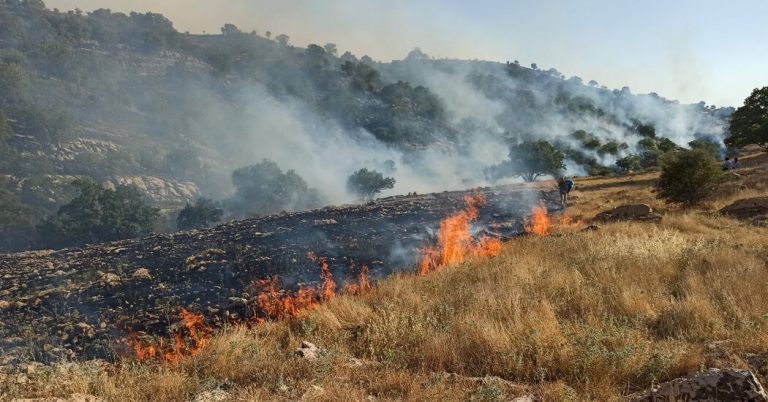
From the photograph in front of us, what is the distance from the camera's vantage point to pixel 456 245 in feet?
46.2

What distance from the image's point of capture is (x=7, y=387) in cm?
458

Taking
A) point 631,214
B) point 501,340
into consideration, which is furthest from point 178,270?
point 631,214

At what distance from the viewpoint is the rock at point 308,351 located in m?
5.25

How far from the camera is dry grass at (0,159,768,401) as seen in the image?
4.34m

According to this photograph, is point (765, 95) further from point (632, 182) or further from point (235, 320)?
point (235, 320)

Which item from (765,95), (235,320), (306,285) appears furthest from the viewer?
(765,95)

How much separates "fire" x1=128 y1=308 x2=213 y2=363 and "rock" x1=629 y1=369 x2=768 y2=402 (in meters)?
5.67

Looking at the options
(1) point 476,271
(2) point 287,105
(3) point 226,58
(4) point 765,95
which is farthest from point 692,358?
(3) point 226,58

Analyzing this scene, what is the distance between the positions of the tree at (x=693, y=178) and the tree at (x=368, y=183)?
112 feet

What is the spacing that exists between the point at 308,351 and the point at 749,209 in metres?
15.7

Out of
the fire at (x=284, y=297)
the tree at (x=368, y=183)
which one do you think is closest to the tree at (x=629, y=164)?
the tree at (x=368, y=183)

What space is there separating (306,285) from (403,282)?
4.11m

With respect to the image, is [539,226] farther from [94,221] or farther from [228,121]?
[228,121]

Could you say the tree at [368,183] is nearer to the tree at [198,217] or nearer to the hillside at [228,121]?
the hillside at [228,121]
